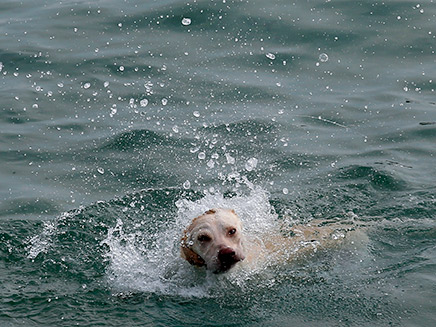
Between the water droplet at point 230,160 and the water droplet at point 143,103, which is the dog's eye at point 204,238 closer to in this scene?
the water droplet at point 230,160

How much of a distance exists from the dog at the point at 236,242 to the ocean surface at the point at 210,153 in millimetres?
158

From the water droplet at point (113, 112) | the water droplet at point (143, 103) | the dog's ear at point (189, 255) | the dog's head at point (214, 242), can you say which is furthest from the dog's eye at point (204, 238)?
the water droplet at point (143, 103)

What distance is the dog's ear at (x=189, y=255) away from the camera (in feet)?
24.5

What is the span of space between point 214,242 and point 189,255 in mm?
367

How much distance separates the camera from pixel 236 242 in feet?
24.5

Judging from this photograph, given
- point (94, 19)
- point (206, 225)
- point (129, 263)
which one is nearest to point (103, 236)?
point (129, 263)

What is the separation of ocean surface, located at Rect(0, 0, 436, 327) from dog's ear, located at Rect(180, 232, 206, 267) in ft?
0.39

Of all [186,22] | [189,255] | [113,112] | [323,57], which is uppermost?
[186,22]

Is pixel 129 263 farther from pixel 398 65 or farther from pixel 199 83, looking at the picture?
pixel 398 65

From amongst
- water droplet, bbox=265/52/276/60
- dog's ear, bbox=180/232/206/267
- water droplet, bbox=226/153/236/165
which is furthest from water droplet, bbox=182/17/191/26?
dog's ear, bbox=180/232/206/267

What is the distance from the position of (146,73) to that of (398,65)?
4047 millimetres

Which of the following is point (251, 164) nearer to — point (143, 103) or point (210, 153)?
point (210, 153)

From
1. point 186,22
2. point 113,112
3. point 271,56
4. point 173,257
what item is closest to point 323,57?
point 271,56

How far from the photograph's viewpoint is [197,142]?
35.1 ft
